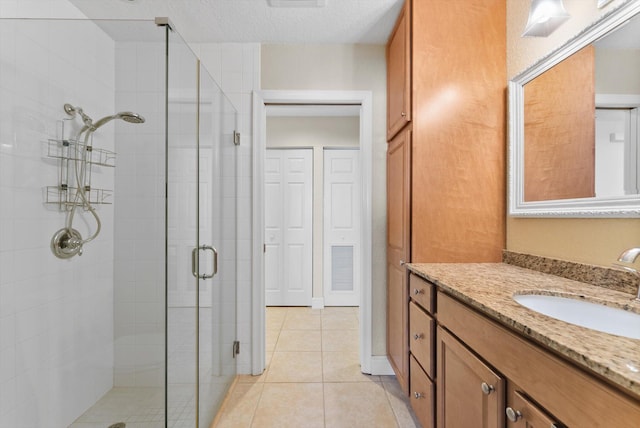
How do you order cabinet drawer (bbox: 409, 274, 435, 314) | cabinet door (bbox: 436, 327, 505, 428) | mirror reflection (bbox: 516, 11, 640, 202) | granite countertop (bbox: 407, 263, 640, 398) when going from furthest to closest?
1. cabinet drawer (bbox: 409, 274, 435, 314)
2. mirror reflection (bbox: 516, 11, 640, 202)
3. cabinet door (bbox: 436, 327, 505, 428)
4. granite countertop (bbox: 407, 263, 640, 398)

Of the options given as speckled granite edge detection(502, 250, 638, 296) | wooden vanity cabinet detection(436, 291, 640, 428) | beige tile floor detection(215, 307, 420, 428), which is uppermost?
speckled granite edge detection(502, 250, 638, 296)

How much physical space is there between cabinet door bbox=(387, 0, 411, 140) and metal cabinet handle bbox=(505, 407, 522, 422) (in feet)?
4.60

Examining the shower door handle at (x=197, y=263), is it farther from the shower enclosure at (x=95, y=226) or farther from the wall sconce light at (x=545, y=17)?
the wall sconce light at (x=545, y=17)

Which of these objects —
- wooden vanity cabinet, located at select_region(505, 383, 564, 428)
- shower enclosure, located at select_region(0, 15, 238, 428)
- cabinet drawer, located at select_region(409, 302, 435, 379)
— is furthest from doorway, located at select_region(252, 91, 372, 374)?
wooden vanity cabinet, located at select_region(505, 383, 564, 428)

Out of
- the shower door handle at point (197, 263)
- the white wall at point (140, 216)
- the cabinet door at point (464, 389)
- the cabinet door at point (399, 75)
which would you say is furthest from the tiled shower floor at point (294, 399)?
the cabinet door at point (399, 75)

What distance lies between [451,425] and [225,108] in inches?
81.6

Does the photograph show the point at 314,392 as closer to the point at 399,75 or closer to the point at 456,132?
the point at 456,132

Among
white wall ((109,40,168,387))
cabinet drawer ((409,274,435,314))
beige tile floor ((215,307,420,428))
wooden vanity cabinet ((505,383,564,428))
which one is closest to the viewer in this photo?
wooden vanity cabinet ((505,383,564,428))

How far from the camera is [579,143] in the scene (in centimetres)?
124

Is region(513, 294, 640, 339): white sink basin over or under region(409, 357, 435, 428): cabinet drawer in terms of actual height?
over

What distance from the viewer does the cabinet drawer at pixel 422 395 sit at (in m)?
1.29

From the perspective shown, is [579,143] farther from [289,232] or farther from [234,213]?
[289,232]

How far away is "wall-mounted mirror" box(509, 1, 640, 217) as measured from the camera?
1.04 meters

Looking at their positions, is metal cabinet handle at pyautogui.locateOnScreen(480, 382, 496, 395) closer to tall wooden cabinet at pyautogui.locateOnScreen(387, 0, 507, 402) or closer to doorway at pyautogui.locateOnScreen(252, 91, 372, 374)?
tall wooden cabinet at pyautogui.locateOnScreen(387, 0, 507, 402)
